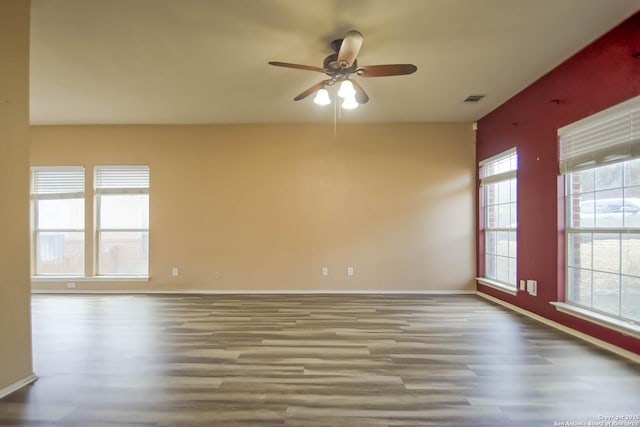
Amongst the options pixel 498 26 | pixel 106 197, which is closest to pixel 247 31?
pixel 498 26

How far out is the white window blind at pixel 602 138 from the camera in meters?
2.52

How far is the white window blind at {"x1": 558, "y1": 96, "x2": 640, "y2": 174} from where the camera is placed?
252cm

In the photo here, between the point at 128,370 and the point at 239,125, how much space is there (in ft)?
12.7

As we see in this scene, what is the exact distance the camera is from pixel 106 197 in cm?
520

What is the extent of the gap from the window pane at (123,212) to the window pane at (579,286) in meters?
6.09

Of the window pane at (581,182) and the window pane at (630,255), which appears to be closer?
the window pane at (630,255)

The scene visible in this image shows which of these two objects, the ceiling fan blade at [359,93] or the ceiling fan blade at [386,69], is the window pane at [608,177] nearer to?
the ceiling fan blade at [386,69]

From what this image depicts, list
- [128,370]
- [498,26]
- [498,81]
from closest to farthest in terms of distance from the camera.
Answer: [128,370] → [498,26] → [498,81]

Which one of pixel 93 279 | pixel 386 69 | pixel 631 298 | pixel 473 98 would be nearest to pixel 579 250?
pixel 631 298

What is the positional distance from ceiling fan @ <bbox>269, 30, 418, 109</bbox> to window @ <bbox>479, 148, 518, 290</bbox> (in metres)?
2.53

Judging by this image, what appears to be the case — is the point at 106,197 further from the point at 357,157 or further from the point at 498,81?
the point at 498,81

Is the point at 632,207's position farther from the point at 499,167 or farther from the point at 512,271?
the point at 499,167

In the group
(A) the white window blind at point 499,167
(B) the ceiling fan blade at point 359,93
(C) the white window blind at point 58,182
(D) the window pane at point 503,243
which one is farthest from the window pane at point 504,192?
(C) the white window blind at point 58,182

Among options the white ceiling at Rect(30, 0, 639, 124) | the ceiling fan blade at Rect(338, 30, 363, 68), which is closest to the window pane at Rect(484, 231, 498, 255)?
the white ceiling at Rect(30, 0, 639, 124)
